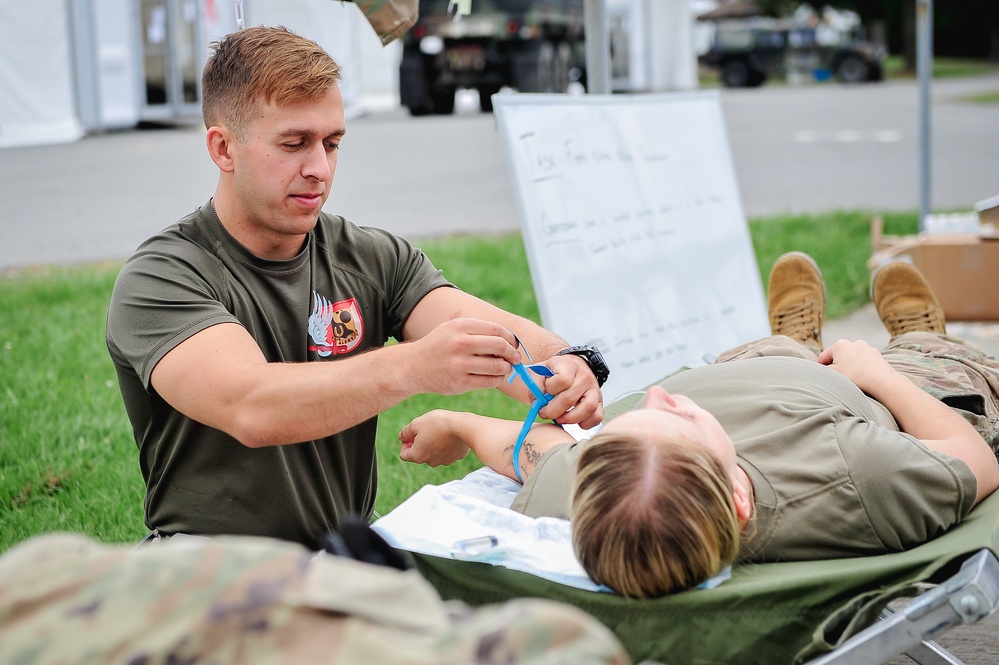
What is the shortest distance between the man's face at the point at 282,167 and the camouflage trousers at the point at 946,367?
134cm

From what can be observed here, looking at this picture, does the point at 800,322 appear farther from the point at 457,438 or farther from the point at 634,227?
the point at 457,438

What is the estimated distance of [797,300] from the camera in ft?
12.9

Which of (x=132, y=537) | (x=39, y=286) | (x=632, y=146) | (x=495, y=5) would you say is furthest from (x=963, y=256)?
(x=495, y=5)

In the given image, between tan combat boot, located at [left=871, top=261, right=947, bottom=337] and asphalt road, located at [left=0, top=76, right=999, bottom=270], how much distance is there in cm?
484

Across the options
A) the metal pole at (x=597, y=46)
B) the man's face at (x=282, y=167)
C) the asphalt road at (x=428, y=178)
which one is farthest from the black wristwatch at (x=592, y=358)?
the asphalt road at (x=428, y=178)

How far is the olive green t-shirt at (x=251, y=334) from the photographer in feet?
7.36

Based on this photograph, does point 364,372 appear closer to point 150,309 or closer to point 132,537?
point 150,309

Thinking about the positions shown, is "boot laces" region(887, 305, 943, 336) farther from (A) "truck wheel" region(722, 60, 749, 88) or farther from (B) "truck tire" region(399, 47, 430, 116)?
(A) "truck wheel" region(722, 60, 749, 88)

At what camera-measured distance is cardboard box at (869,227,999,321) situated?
18.5 feet

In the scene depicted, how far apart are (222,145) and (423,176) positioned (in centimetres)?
930

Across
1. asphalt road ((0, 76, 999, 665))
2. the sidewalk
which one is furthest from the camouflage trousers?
asphalt road ((0, 76, 999, 665))

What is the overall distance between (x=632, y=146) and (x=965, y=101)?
778 inches

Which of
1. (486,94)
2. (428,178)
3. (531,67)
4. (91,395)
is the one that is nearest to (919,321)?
(91,395)

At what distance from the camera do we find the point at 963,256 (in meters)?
5.65
